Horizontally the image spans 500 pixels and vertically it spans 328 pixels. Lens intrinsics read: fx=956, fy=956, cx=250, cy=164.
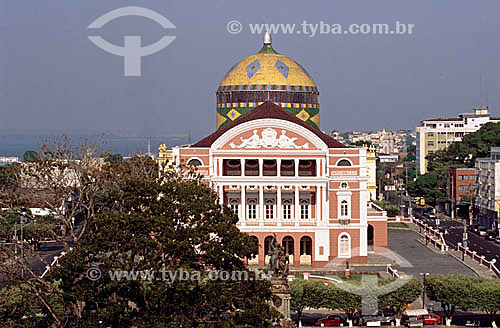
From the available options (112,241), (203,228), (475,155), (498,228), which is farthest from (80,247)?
(475,155)

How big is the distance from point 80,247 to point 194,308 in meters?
6.27

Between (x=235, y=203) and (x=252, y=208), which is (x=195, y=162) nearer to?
(x=235, y=203)

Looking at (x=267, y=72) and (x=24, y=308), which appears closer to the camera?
(x=24, y=308)

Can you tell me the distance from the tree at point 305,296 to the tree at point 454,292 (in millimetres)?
6953

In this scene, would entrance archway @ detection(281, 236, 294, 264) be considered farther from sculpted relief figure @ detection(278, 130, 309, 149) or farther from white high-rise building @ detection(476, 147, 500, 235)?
white high-rise building @ detection(476, 147, 500, 235)

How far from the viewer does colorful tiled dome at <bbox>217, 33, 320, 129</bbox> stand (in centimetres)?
9919

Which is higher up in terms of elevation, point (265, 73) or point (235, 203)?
point (265, 73)

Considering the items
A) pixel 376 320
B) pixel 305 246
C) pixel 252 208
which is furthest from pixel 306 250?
pixel 376 320

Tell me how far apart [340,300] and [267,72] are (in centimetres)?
4551

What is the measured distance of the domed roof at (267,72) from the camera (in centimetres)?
9969

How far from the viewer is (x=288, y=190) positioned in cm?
8356

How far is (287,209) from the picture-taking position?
83750 mm

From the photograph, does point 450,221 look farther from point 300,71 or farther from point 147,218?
point 147,218

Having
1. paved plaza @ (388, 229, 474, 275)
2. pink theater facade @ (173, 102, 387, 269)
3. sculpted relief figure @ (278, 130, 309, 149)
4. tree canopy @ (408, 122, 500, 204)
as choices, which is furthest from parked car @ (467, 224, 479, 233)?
sculpted relief figure @ (278, 130, 309, 149)
